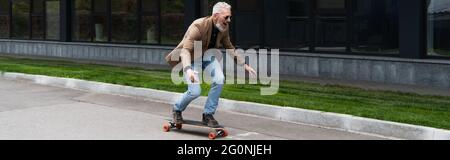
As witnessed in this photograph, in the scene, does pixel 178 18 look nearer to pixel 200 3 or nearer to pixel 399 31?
pixel 200 3

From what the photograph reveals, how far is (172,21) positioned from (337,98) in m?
9.48

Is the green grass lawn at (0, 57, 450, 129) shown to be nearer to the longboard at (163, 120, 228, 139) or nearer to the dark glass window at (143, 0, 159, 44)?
the longboard at (163, 120, 228, 139)

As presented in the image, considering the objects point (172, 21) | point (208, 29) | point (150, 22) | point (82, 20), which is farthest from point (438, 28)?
point (82, 20)

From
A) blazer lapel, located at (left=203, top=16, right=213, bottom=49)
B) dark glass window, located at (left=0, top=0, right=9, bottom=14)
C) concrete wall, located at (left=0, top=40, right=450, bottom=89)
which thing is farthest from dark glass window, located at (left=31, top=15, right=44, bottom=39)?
blazer lapel, located at (left=203, top=16, right=213, bottom=49)

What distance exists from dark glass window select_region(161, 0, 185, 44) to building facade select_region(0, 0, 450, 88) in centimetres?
3

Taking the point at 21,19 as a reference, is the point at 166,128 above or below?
below

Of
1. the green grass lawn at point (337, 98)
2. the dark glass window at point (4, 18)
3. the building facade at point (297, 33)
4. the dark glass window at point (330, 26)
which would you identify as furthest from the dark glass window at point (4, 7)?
the dark glass window at point (330, 26)

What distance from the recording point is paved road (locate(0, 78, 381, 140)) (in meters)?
7.98

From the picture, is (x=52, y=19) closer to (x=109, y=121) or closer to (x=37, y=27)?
(x=37, y=27)

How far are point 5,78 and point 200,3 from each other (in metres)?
6.03

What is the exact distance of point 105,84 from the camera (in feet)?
42.0

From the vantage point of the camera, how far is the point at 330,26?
15.2m

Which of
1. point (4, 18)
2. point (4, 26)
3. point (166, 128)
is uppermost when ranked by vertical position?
point (4, 18)
